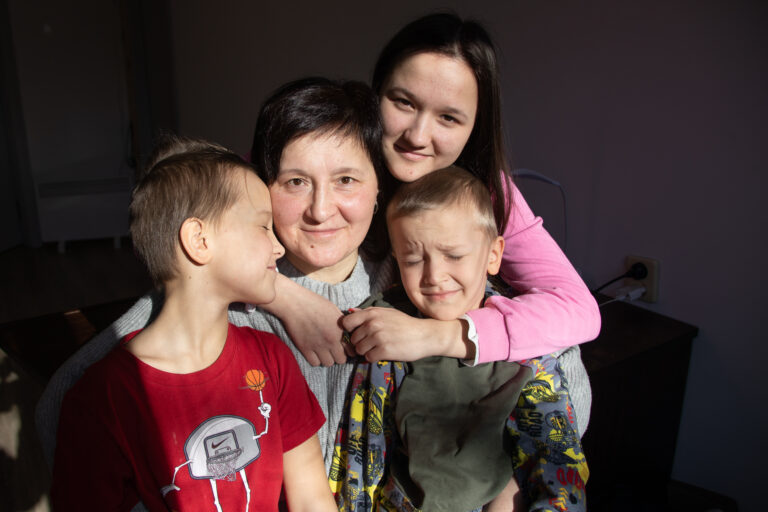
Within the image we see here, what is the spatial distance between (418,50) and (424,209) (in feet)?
1.13

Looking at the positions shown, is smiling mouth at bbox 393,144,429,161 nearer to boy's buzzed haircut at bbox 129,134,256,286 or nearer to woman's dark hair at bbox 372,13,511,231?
woman's dark hair at bbox 372,13,511,231

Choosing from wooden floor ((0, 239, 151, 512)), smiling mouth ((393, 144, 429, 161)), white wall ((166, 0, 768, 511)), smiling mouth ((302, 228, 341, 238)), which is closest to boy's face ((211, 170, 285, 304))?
smiling mouth ((302, 228, 341, 238))

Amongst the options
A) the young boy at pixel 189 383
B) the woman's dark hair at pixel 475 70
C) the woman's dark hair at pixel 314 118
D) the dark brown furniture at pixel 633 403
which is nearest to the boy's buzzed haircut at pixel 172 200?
the young boy at pixel 189 383

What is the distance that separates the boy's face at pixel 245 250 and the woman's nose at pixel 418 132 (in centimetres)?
35

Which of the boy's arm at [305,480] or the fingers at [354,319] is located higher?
the fingers at [354,319]

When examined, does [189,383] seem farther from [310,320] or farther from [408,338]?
[408,338]

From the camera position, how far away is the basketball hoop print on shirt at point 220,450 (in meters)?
0.91

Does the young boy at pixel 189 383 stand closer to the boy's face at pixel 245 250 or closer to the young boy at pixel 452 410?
the boy's face at pixel 245 250

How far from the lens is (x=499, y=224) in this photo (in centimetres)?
124

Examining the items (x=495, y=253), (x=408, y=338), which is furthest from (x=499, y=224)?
(x=408, y=338)

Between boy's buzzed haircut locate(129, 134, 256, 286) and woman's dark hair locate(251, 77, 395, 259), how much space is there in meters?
0.11

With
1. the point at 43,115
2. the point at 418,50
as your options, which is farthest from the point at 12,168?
the point at 418,50

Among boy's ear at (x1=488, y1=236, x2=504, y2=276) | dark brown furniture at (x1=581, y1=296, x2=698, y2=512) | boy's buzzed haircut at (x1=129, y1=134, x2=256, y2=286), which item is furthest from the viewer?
dark brown furniture at (x1=581, y1=296, x2=698, y2=512)

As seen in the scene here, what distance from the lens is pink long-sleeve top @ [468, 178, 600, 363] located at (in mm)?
1051
